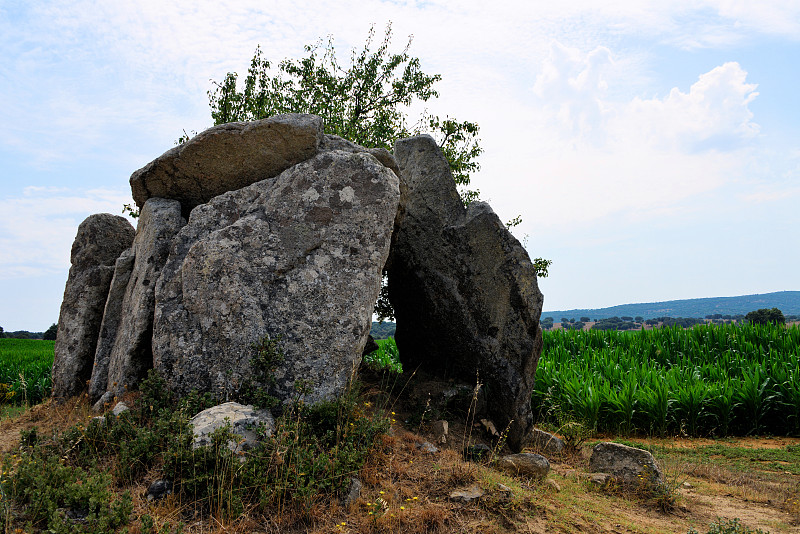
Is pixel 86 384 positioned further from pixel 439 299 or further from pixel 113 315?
pixel 439 299

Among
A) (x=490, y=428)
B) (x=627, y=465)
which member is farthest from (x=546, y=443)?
(x=627, y=465)

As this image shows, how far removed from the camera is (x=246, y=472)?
4.89 metres

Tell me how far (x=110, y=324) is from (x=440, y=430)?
5171 mm

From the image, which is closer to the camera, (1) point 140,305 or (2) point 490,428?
(1) point 140,305

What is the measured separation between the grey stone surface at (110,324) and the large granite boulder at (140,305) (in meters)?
0.01

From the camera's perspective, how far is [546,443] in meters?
9.12

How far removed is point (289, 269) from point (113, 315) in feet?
11.4

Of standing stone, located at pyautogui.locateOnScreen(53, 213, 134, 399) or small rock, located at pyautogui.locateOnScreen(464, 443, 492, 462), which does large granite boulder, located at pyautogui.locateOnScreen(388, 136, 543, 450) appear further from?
standing stone, located at pyautogui.locateOnScreen(53, 213, 134, 399)

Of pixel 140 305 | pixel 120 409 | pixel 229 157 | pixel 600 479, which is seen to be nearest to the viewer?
pixel 120 409

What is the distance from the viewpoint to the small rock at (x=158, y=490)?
16.0ft

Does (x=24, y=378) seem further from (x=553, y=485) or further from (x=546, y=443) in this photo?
(x=553, y=485)

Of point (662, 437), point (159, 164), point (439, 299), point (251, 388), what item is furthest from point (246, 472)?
point (662, 437)

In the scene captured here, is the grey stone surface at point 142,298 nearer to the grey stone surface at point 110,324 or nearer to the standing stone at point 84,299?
the grey stone surface at point 110,324

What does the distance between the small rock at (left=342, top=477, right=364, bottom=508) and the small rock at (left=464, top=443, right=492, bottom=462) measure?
7.50 ft
